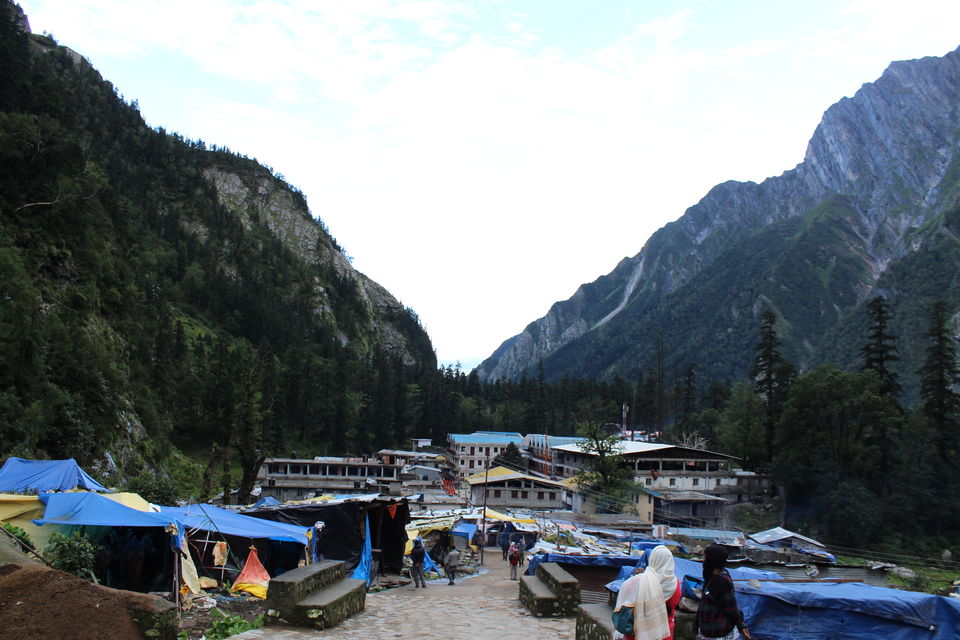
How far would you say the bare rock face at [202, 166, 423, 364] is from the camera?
533ft

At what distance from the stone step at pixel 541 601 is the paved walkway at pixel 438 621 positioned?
19 centimetres

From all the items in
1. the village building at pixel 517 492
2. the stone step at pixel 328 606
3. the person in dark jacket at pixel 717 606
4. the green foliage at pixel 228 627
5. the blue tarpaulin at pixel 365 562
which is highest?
the person in dark jacket at pixel 717 606

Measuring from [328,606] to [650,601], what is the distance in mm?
5602

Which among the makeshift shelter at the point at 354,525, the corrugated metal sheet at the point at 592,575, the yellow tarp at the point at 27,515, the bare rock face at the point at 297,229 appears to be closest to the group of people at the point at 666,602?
the corrugated metal sheet at the point at 592,575

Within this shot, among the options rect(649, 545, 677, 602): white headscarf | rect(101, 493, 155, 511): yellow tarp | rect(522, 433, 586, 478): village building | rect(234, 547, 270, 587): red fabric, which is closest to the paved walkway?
rect(234, 547, 270, 587): red fabric

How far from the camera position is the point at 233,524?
16266mm

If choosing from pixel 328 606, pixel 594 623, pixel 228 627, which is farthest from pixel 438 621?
pixel 594 623

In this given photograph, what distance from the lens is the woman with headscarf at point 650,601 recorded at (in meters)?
5.95

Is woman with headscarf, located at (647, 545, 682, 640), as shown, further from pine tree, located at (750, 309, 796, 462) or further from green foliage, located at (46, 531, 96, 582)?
pine tree, located at (750, 309, 796, 462)

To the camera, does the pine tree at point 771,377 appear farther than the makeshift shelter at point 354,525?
Yes

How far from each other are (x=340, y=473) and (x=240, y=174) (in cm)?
12996

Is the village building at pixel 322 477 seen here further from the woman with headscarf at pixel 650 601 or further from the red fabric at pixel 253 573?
the woman with headscarf at pixel 650 601

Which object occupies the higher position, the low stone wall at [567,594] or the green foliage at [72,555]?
the green foliage at [72,555]

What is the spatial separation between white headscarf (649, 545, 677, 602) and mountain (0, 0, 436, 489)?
25782 mm
